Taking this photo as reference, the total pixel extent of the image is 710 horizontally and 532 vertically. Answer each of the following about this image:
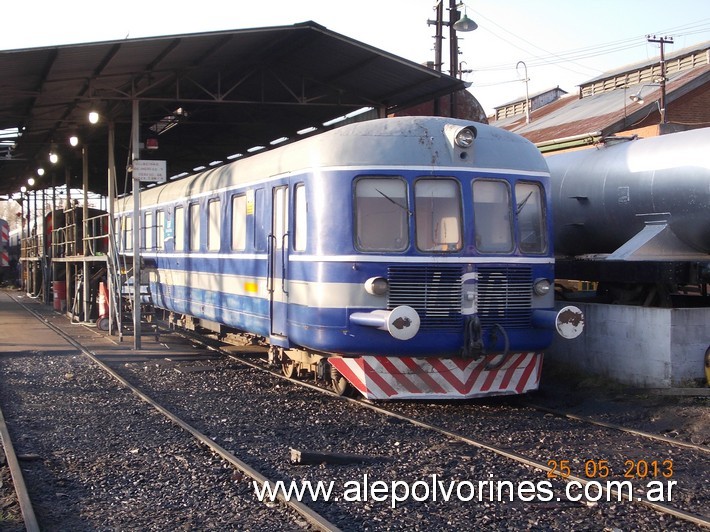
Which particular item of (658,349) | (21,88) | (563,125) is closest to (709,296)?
(658,349)

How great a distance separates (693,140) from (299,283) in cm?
505

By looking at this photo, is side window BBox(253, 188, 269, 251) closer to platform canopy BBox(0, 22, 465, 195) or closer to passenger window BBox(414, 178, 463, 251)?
passenger window BBox(414, 178, 463, 251)

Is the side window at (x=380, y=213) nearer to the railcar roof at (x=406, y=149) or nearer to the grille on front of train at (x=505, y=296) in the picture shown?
the railcar roof at (x=406, y=149)

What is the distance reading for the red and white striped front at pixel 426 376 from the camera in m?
8.61

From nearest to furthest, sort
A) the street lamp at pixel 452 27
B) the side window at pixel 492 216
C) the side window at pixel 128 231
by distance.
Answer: the side window at pixel 492 216
the side window at pixel 128 231
the street lamp at pixel 452 27

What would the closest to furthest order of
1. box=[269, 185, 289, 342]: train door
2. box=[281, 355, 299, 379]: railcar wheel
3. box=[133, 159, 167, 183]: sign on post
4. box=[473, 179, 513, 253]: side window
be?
box=[473, 179, 513, 253]: side window → box=[269, 185, 289, 342]: train door → box=[281, 355, 299, 379]: railcar wheel → box=[133, 159, 167, 183]: sign on post

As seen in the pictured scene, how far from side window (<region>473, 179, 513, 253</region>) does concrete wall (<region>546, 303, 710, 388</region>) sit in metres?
2.09

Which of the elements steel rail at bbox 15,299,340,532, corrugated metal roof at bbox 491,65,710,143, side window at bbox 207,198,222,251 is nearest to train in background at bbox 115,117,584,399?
steel rail at bbox 15,299,340,532

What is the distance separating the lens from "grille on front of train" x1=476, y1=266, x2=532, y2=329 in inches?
348

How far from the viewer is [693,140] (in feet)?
31.8

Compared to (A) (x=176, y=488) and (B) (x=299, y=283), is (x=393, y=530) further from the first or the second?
(B) (x=299, y=283)

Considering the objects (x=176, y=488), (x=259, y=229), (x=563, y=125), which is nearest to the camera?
(x=176, y=488)

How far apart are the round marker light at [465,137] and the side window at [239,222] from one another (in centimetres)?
349

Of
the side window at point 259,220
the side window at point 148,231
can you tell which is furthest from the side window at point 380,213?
the side window at point 148,231
